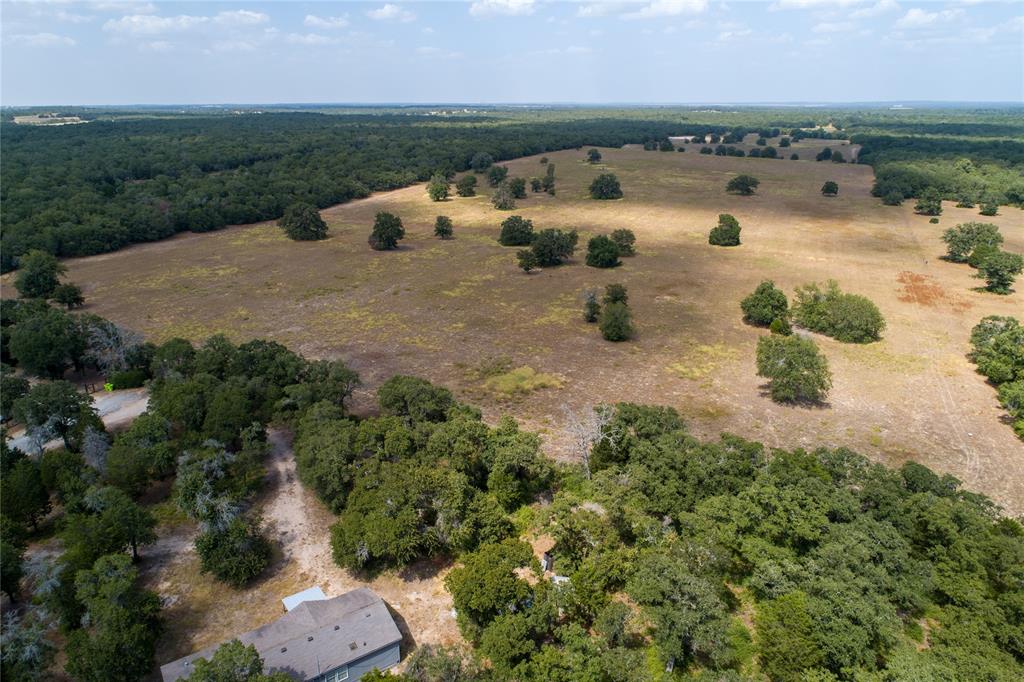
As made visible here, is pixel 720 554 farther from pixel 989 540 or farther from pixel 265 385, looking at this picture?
pixel 265 385

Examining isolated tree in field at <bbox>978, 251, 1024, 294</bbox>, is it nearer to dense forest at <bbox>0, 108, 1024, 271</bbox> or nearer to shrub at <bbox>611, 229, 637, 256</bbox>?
shrub at <bbox>611, 229, 637, 256</bbox>

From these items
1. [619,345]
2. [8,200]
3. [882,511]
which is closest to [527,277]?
[619,345]

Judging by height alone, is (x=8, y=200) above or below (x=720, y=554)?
above

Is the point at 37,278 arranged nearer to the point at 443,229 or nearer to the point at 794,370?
the point at 443,229

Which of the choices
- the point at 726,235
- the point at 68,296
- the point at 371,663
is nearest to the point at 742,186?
the point at 726,235

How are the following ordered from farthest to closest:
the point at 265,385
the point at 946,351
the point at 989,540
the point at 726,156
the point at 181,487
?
1. the point at 726,156
2. the point at 946,351
3. the point at 265,385
4. the point at 181,487
5. the point at 989,540

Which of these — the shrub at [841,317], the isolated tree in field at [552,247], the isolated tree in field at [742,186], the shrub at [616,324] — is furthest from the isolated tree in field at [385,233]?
Answer: the isolated tree in field at [742,186]

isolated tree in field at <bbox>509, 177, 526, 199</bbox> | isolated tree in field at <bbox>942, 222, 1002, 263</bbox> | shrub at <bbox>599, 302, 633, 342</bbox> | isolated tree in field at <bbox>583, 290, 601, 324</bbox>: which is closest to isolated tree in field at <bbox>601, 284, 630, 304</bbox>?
isolated tree in field at <bbox>583, 290, 601, 324</bbox>
